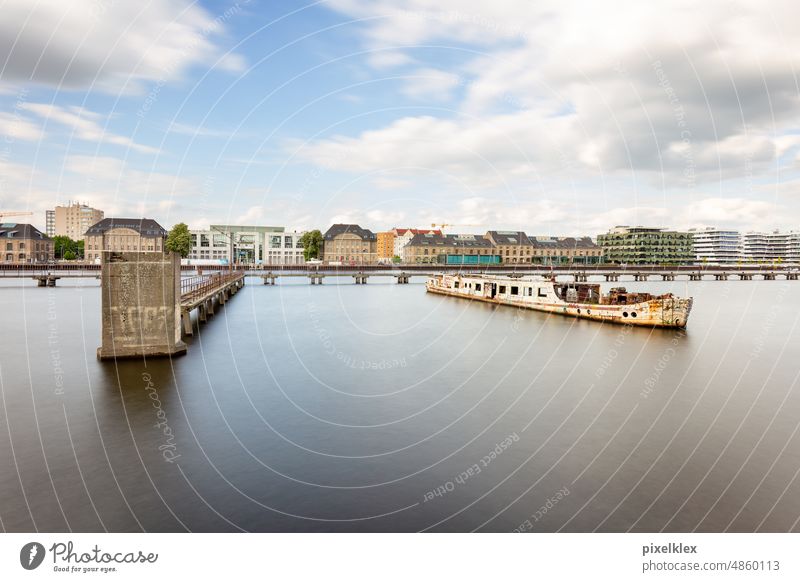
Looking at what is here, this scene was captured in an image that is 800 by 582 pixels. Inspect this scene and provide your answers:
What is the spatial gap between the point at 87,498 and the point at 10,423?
361 inches

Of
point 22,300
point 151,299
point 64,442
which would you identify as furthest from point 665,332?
point 22,300

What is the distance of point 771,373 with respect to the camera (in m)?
30.1

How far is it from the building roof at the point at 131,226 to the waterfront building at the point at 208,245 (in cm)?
1508

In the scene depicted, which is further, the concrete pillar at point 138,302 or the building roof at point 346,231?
the building roof at point 346,231

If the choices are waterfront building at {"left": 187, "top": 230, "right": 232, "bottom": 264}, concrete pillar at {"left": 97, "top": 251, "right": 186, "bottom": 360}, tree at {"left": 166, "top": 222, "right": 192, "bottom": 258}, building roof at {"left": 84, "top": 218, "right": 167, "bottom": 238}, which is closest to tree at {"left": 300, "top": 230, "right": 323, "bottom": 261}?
waterfront building at {"left": 187, "top": 230, "right": 232, "bottom": 264}

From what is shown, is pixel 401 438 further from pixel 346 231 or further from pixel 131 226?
pixel 346 231

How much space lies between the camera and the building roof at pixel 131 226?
6284 inches

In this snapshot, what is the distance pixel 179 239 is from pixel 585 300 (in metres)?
129

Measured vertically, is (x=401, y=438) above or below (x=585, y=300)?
below

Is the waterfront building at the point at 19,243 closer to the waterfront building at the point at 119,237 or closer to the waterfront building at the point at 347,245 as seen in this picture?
the waterfront building at the point at 119,237
